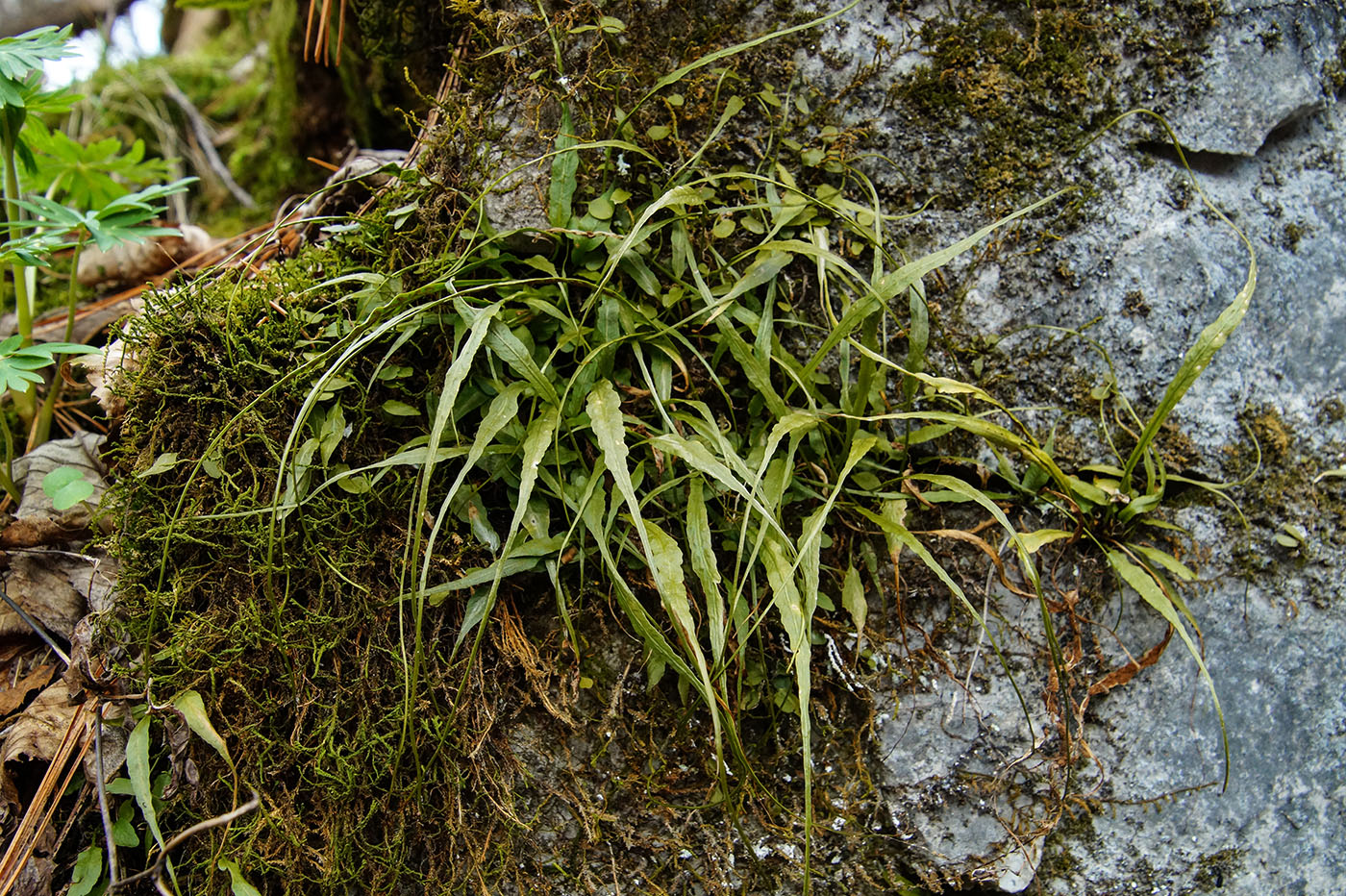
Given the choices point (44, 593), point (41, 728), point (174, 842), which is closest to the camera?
point (174, 842)

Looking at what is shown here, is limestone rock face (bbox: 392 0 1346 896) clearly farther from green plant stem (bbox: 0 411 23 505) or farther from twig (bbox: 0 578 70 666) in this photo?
twig (bbox: 0 578 70 666)

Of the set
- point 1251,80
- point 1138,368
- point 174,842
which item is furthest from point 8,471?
point 1251,80

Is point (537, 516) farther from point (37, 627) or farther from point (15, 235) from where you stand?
point (15, 235)

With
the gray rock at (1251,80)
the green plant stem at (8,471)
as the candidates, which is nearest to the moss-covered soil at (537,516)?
the green plant stem at (8,471)

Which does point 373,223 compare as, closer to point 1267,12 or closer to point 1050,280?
point 1050,280

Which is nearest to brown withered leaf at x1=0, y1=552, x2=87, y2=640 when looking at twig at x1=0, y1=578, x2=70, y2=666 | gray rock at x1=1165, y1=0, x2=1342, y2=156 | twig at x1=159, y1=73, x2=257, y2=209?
twig at x1=0, y1=578, x2=70, y2=666

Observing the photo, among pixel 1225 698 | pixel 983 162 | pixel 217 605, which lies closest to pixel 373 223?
pixel 217 605
